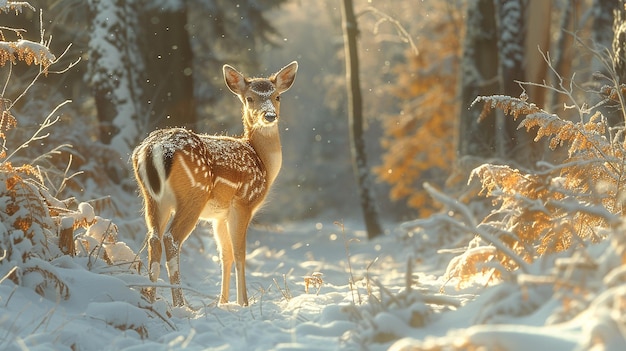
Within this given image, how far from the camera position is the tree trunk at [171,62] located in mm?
16127

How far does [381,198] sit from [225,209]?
102 ft

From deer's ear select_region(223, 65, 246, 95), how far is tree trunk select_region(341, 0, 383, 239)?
33.5 feet

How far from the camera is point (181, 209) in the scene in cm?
728

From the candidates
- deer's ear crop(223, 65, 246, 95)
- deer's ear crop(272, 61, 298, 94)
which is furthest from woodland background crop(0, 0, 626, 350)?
deer's ear crop(223, 65, 246, 95)

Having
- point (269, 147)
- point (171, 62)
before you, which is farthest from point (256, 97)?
point (171, 62)

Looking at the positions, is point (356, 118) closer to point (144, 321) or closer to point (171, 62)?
point (171, 62)

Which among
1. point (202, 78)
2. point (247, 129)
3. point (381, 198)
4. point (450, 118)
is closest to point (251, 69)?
point (202, 78)

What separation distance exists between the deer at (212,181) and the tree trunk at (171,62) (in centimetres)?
716

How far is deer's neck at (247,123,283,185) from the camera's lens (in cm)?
886

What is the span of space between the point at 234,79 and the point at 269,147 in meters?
0.89

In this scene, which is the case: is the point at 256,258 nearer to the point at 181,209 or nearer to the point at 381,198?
the point at 181,209

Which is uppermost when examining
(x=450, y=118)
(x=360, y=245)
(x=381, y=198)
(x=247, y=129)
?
(x=247, y=129)

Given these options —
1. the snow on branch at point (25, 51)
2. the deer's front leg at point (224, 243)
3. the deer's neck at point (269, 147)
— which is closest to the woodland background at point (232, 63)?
the deer's neck at point (269, 147)

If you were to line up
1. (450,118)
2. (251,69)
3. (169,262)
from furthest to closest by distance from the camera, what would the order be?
(450,118) → (251,69) → (169,262)
